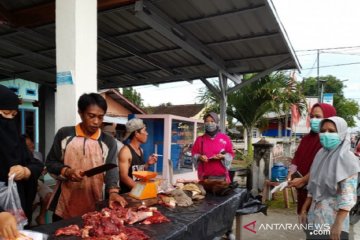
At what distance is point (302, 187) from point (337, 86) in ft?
166

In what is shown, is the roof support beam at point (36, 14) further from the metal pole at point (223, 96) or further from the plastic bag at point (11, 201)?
the metal pole at point (223, 96)

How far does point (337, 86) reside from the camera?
4734 cm

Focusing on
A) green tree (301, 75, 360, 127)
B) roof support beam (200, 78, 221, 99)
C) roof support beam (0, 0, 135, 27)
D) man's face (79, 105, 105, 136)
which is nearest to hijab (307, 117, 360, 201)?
man's face (79, 105, 105, 136)

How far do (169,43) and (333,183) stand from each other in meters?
4.17

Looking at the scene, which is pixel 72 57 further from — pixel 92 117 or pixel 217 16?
pixel 217 16

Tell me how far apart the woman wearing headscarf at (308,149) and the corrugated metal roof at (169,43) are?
1.78 m

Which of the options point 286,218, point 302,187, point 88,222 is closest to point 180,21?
point 302,187

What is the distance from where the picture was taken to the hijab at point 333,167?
92.8 inches

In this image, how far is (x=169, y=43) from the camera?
5758mm

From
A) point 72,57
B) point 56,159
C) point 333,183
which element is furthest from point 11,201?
point 333,183

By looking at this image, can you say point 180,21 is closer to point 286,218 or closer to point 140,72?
point 140,72

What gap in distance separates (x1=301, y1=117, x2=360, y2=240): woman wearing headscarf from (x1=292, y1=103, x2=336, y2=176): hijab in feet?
1.66

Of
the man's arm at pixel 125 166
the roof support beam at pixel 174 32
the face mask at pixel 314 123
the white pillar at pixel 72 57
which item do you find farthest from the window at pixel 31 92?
the face mask at pixel 314 123

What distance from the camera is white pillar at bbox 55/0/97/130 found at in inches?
124
